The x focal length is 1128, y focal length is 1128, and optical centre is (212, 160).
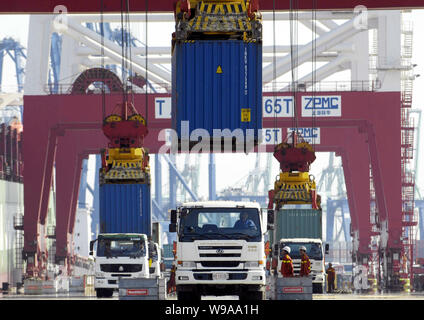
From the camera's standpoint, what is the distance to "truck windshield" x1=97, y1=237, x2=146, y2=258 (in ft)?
111

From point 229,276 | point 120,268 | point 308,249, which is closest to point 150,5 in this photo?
point 120,268

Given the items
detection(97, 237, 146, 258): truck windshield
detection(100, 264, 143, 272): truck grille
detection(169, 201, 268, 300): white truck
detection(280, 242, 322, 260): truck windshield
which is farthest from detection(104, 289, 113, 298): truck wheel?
detection(169, 201, 268, 300): white truck

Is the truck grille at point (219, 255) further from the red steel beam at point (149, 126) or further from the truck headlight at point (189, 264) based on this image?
the red steel beam at point (149, 126)

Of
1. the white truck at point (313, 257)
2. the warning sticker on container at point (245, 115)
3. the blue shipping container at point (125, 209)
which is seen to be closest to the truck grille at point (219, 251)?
the warning sticker on container at point (245, 115)

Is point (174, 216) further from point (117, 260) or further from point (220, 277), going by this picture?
point (117, 260)

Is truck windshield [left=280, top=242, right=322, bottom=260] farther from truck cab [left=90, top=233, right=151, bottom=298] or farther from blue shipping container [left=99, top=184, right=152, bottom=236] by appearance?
blue shipping container [left=99, top=184, right=152, bottom=236]

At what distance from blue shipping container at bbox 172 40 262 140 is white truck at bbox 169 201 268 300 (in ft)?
16.4

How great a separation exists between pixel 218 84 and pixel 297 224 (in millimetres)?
15322

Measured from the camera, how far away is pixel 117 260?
33.7m

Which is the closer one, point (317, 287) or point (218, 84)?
point (218, 84)

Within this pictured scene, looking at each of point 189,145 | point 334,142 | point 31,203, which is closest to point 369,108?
point 334,142

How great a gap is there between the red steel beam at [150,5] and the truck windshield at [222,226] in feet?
47.0

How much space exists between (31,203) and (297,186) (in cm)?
1588

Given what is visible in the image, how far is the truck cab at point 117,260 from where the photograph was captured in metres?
33.5
